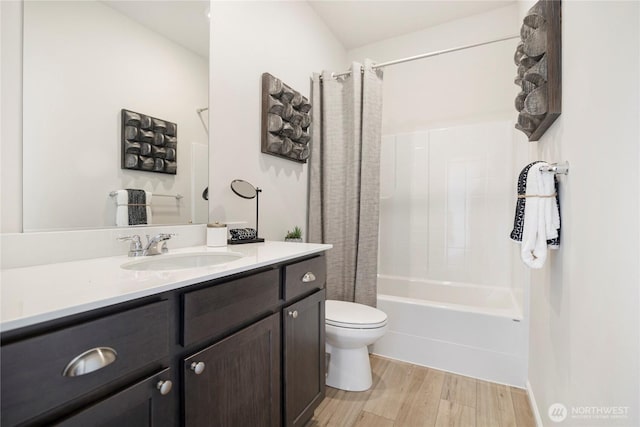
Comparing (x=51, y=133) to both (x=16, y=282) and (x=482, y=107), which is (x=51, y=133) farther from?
(x=482, y=107)

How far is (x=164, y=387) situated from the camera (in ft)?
2.23

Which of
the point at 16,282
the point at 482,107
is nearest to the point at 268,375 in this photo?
the point at 16,282

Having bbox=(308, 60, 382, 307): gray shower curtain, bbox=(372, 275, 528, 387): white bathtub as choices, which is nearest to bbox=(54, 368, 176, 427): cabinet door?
bbox=(308, 60, 382, 307): gray shower curtain

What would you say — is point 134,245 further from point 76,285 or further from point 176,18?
point 176,18

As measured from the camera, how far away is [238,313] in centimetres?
91

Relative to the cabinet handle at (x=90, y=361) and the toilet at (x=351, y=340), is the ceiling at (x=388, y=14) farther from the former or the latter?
the cabinet handle at (x=90, y=361)

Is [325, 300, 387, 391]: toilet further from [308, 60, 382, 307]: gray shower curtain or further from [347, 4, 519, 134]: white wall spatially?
[347, 4, 519, 134]: white wall

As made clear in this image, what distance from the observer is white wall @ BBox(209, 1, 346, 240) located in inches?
60.9

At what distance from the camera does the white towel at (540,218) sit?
1099 mm

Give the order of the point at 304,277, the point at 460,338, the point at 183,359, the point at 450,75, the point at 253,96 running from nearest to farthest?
the point at 183,359 < the point at 304,277 < the point at 253,96 < the point at 460,338 < the point at 450,75

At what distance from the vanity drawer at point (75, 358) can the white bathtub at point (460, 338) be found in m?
1.75

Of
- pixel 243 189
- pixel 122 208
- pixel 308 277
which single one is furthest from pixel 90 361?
pixel 243 189

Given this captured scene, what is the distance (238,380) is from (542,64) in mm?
1634

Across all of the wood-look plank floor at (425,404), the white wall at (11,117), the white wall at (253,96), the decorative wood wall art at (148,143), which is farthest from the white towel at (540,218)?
the white wall at (11,117)
